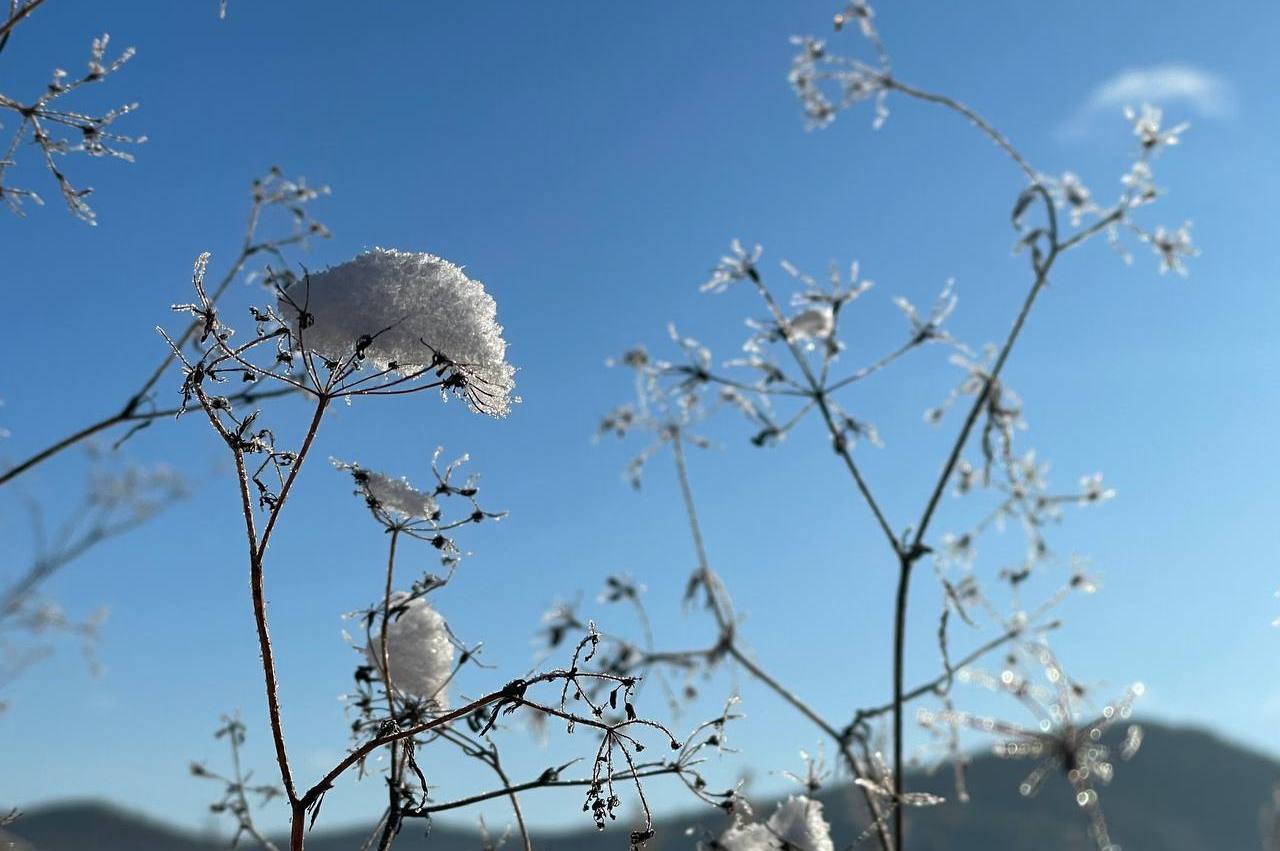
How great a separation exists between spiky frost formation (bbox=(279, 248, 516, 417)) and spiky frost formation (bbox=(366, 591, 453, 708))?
27.0 inches

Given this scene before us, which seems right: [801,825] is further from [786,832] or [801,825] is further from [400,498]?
[400,498]

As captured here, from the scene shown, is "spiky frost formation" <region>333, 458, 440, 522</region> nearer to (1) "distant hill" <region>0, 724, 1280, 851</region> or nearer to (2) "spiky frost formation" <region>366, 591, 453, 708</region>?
(2) "spiky frost formation" <region>366, 591, 453, 708</region>

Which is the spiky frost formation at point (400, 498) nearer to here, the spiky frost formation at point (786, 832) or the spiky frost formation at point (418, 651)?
the spiky frost formation at point (418, 651)

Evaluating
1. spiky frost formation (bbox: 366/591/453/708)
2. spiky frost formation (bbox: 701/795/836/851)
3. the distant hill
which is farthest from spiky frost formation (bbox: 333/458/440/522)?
the distant hill

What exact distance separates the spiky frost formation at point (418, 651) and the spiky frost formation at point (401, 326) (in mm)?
685

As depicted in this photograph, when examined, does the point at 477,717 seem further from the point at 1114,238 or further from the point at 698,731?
the point at 1114,238

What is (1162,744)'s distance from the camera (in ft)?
268

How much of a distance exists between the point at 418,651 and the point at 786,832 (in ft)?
3.03

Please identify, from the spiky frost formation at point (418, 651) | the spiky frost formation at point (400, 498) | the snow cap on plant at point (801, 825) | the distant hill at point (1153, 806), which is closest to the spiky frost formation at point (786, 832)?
the snow cap on plant at point (801, 825)

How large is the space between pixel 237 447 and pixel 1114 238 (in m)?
3.46

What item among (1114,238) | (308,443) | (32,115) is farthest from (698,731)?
(1114,238)

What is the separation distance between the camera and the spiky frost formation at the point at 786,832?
2.24 meters

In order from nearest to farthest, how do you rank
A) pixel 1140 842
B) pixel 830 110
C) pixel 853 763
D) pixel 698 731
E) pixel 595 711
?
1. pixel 595 711
2. pixel 698 731
3. pixel 853 763
4. pixel 830 110
5. pixel 1140 842

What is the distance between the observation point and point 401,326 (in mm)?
1485
